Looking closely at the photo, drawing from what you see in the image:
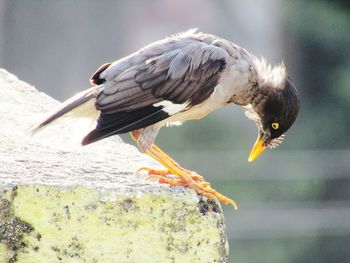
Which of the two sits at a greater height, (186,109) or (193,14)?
(186,109)

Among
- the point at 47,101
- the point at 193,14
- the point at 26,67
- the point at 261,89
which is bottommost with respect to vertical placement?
the point at 26,67

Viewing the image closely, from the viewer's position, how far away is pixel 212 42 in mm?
6031

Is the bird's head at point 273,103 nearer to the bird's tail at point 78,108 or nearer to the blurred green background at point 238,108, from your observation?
the bird's tail at point 78,108

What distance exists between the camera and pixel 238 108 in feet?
53.9

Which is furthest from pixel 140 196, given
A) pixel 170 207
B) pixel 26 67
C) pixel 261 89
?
pixel 26 67

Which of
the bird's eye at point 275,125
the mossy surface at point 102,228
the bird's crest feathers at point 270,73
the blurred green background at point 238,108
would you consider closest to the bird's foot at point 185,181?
the mossy surface at point 102,228

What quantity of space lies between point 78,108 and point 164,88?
15.7 inches

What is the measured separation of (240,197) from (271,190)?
36cm

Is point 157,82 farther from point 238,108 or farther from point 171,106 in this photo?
point 238,108

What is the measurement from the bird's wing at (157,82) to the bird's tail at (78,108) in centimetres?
4

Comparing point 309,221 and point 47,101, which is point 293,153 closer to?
point 309,221

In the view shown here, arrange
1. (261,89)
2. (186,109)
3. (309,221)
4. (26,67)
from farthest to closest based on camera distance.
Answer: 1. (26,67)
2. (309,221)
3. (261,89)
4. (186,109)

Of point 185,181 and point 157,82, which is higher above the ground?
point 157,82

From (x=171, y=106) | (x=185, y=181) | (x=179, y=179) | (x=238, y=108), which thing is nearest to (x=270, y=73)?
(x=171, y=106)
